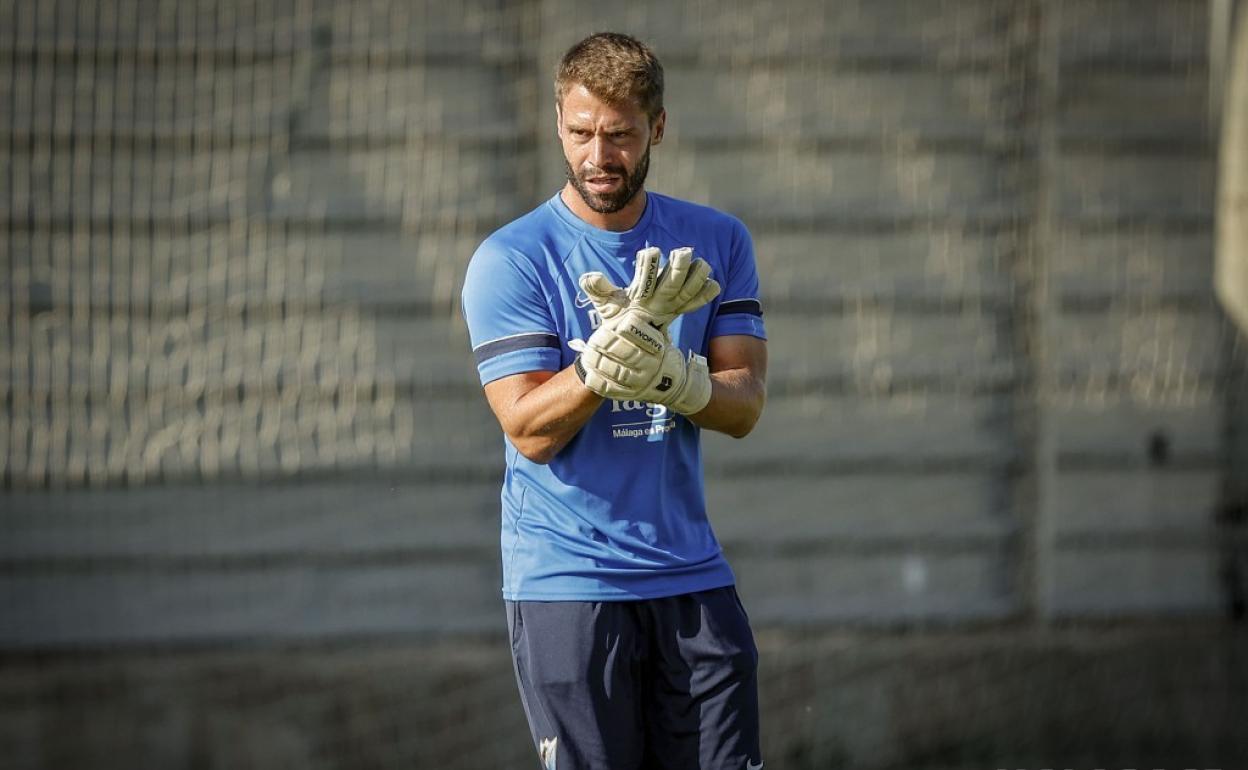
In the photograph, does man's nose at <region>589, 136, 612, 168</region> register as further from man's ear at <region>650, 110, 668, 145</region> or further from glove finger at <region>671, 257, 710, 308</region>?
glove finger at <region>671, 257, 710, 308</region>

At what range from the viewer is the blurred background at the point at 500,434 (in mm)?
5391

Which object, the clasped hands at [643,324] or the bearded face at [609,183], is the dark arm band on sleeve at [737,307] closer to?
the bearded face at [609,183]

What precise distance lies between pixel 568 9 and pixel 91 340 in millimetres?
1972

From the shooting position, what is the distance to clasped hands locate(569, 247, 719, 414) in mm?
2855

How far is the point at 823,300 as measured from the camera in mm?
5738

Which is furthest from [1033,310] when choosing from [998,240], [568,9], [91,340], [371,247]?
[91,340]

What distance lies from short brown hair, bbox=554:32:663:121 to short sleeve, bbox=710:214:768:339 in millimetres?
357

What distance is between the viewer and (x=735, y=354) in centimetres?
333

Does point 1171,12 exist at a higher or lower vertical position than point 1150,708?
higher

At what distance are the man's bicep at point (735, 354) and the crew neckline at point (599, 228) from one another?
278 millimetres

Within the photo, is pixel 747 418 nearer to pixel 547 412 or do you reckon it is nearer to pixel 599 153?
pixel 547 412

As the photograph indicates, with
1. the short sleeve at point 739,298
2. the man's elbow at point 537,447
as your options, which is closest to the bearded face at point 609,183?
the short sleeve at point 739,298

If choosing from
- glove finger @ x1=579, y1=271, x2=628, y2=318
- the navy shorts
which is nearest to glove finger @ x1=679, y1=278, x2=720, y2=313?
glove finger @ x1=579, y1=271, x2=628, y2=318

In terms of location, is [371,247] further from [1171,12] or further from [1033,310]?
[1171,12]
